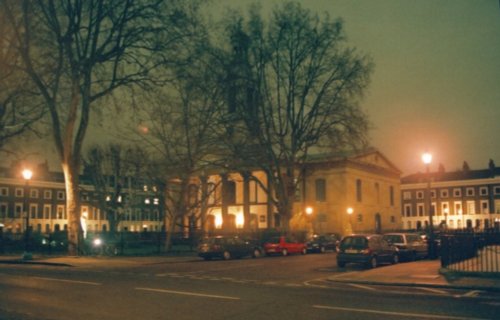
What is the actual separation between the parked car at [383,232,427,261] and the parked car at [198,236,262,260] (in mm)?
9759

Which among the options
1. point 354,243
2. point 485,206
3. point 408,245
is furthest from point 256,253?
point 485,206

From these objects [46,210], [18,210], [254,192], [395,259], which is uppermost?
[254,192]

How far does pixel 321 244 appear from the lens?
46875mm

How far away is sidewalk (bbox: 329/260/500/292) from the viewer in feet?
59.4

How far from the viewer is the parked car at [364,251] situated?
2691 cm

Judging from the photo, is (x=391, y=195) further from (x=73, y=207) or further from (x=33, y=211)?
(x=33, y=211)

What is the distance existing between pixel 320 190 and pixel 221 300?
200 ft

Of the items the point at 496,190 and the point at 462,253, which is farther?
the point at 496,190

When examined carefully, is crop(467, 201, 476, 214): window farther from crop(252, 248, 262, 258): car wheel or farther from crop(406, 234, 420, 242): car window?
crop(406, 234, 420, 242): car window

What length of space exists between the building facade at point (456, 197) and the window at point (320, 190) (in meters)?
31.5

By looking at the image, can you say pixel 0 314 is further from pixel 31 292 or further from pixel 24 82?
pixel 24 82

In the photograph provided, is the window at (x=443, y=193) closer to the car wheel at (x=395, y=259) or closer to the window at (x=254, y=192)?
the window at (x=254, y=192)

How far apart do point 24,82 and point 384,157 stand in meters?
56.5

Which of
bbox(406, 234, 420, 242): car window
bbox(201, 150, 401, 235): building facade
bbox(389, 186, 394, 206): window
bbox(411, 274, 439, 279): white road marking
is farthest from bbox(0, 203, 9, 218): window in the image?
bbox(411, 274, 439, 279): white road marking
